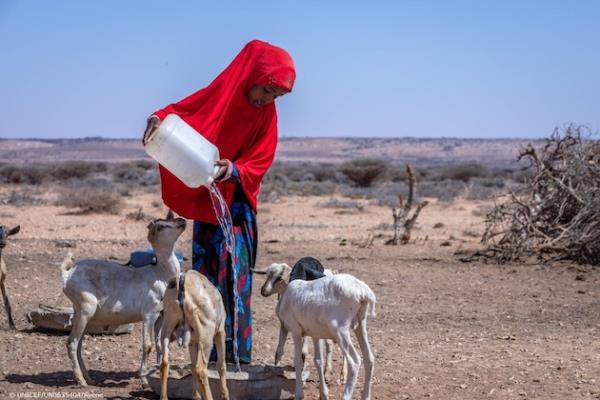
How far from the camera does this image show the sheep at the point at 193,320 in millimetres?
5652

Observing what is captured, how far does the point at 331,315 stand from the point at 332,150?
404 ft

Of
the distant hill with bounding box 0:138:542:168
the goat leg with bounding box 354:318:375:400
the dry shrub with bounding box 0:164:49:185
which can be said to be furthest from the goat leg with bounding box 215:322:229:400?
the distant hill with bounding box 0:138:542:168

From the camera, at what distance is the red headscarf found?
20.8 feet

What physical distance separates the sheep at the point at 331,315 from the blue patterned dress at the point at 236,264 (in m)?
0.42

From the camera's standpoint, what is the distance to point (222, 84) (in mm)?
6434

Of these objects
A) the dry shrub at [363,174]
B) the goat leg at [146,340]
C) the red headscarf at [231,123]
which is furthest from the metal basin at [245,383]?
the dry shrub at [363,174]

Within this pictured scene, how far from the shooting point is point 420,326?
30.4 feet

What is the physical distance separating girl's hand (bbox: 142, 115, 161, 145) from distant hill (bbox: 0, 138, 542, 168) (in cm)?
9964

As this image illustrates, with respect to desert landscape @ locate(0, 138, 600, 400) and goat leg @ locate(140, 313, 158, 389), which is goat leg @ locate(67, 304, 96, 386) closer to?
desert landscape @ locate(0, 138, 600, 400)

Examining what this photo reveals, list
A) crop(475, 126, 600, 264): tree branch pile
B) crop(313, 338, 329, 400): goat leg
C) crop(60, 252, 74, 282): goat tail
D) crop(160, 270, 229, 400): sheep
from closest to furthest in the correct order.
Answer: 1. crop(160, 270, 229, 400): sheep
2. crop(313, 338, 329, 400): goat leg
3. crop(60, 252, 74, 282): goat tail
4. crop(475, 126, 600, 264): tree branch pile

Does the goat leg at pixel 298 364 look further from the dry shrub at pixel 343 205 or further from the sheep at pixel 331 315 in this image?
the dry shrub at pixel 343 205

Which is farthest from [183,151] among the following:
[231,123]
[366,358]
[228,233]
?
[366,358]

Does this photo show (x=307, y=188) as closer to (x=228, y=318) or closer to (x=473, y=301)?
(x=473, y=301)

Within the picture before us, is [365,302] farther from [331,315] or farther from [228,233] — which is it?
[228,233]
